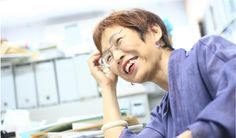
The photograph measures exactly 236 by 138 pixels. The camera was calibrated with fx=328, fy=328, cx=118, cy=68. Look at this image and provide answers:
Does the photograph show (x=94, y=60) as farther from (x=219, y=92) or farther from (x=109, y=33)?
(x=219, y=92)

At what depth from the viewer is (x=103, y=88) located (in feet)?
4.06

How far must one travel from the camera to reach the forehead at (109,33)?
1052mm

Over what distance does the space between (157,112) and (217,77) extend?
38 cm

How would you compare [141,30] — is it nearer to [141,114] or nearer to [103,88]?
[103,88]

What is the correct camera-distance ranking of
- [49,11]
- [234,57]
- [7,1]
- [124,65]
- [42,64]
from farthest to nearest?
[49,11] → [7,1] → [42,64] → [124,65] → [234,57]

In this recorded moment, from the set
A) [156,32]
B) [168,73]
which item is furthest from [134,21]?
[168,73]

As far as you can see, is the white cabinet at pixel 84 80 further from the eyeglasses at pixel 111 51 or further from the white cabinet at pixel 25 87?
the eyeglasses at pixel 111 51

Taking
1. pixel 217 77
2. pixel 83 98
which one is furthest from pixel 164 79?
pixel 83 98

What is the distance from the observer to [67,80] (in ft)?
7.30

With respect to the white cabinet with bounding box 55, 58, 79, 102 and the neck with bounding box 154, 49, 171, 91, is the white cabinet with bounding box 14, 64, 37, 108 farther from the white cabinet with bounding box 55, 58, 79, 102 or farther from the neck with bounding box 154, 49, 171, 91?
the neck with bounding box 154, 49, 171, 91

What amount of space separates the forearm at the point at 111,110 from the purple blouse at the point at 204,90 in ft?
0.59

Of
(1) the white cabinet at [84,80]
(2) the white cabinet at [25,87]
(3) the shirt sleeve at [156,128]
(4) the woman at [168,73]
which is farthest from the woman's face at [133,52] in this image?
(2) the white cabinet at [25,87]

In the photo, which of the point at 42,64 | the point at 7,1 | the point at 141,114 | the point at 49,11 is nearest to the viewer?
the point at 141,114

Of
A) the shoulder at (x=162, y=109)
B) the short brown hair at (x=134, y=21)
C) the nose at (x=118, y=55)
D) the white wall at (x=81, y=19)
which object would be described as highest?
the white wall at (x=81, y=19)
